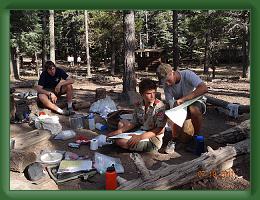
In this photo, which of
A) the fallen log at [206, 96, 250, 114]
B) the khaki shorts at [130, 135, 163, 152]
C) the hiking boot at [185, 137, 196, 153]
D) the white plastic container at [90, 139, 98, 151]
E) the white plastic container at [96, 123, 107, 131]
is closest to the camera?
the khaki shorts at [130, 135, 163, 152]

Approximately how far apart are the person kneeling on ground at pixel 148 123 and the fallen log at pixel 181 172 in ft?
2.70

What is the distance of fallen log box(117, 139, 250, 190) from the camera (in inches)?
142

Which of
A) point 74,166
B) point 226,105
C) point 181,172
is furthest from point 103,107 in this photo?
point 181,172

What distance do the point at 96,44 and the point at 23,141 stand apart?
87.2 feet

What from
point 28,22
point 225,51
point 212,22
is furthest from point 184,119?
point 225,51

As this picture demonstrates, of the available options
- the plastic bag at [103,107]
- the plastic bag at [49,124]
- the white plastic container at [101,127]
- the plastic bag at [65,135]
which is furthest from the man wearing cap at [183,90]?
the plastic bag at [103,107]

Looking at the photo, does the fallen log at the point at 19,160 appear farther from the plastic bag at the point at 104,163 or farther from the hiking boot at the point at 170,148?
the hiking boot at the point at 170,148

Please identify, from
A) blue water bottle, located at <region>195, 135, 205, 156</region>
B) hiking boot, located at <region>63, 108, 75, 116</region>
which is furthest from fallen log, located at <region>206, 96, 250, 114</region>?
hiking boot, located at <region>63, 108, 75, 116</region>

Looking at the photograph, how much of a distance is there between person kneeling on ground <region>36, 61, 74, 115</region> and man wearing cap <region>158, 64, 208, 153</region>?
8.80 feet

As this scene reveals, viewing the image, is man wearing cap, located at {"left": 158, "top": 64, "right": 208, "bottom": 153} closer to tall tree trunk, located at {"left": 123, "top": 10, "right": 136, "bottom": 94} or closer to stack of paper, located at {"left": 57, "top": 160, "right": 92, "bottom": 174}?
stack of paper, located at {"left": 57, "top": 160, "right": 92, "bottom": 174}

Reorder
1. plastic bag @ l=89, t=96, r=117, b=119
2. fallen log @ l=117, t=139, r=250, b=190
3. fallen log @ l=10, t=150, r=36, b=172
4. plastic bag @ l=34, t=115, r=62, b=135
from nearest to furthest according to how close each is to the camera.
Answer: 1. fallen log @ l=117, t=139, r=250, b=190
2. fallen log @ l=10, t=150, r=36, b=172
3. plastic bag @ l=34, t=115, r=62, b=135
4. plastic bag @ l=89, t=96, r=117, b=119

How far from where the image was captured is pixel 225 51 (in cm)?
3859

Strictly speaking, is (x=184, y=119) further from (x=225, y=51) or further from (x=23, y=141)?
(x=225, y=51)
